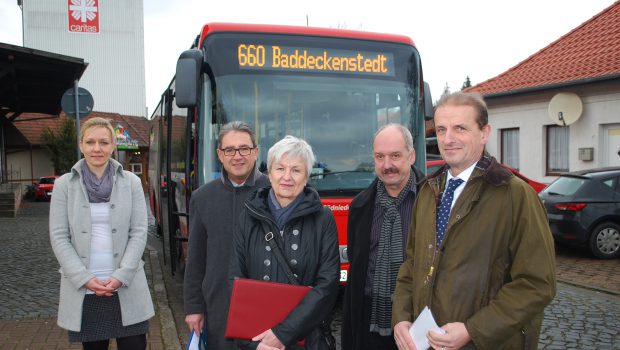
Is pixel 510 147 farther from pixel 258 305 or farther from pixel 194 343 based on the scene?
pixel 258 305

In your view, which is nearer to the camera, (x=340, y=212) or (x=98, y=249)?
(x=98, y=249)

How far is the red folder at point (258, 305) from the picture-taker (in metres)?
2.54

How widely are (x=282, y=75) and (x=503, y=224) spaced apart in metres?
3.81

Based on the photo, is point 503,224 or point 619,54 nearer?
point 503,224

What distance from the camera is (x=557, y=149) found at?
16.7 meters

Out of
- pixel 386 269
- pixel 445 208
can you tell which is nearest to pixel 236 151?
pixel 386 269

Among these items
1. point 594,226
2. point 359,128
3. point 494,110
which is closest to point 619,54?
point 494,110

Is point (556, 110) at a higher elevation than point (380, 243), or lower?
higher

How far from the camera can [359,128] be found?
5676mm

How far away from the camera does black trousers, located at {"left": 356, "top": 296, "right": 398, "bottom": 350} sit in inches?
122

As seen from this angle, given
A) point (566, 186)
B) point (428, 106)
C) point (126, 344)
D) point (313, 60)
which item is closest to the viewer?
point (126, 344)

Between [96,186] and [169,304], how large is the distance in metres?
3.59

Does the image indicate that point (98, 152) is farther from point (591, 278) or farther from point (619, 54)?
point (619, 54)

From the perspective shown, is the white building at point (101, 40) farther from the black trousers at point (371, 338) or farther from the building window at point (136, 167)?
the black trousers at point (371, 338)
